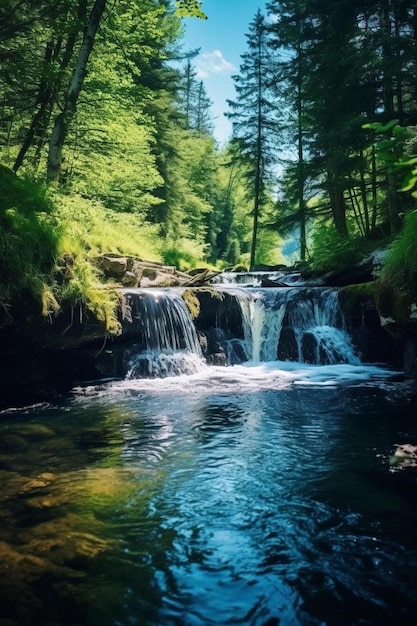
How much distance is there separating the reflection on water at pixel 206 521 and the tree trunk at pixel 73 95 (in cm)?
629

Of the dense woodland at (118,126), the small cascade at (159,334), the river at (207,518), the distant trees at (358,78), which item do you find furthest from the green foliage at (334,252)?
the river at (207,518)

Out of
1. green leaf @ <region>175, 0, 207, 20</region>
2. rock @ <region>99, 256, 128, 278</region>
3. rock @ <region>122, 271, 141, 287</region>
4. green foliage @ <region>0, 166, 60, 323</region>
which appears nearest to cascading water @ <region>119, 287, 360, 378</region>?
rock @ <region>122, 271, 141, 287</region>

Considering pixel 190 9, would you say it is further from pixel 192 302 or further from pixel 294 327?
pixel 294 327

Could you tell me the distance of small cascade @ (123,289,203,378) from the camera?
34.2 feet

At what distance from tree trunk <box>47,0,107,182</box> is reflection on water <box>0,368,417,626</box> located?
248 inches

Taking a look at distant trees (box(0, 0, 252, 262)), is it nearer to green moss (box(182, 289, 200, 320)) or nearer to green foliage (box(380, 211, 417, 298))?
green moss (box(182, 289, 200, 320))

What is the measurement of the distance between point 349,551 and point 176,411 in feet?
14.4

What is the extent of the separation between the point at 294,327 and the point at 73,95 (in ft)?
26.1

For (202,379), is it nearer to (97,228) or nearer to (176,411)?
(176,411)

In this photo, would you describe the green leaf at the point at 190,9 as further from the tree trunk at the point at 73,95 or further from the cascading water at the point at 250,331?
the cascading water at the point at 250,331

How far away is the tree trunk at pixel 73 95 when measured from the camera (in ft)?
33.1

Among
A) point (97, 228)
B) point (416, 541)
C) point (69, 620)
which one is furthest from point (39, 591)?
point (97, 228)

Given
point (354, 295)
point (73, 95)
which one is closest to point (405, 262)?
point (354, 295)

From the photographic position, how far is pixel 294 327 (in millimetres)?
12641
